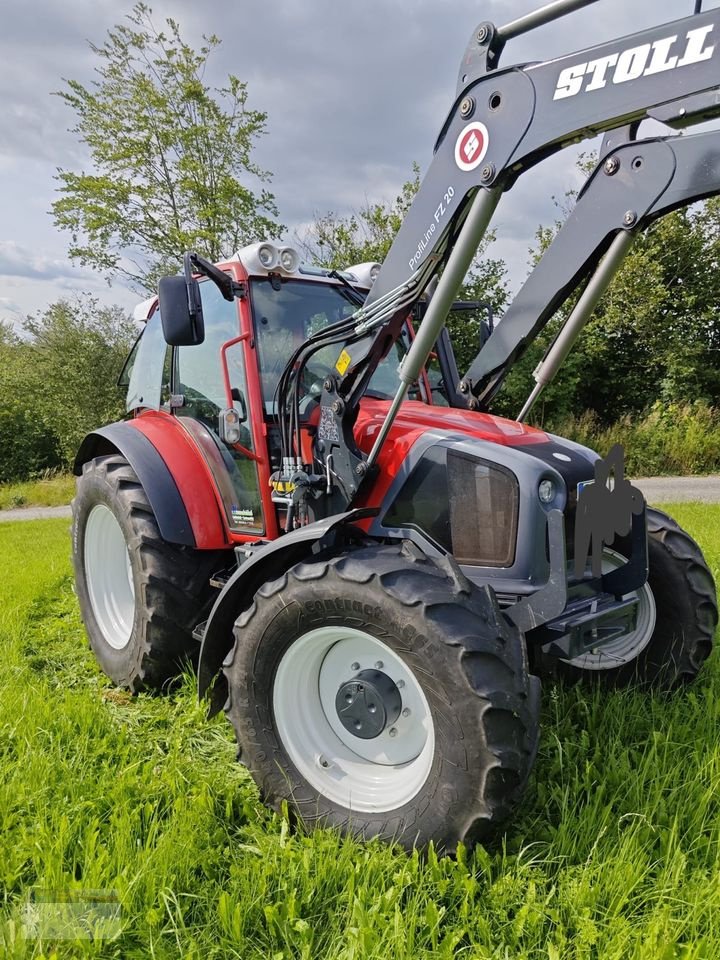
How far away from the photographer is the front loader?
79.4 inches

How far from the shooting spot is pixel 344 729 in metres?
2.43

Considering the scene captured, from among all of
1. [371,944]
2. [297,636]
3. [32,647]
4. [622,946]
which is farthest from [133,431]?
[622,946]

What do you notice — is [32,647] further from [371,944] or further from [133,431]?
[371,944]

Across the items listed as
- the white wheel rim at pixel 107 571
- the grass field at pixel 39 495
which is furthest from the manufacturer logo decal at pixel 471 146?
the grass field at pixel 39 495

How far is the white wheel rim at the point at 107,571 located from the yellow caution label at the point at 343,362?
1852 mm

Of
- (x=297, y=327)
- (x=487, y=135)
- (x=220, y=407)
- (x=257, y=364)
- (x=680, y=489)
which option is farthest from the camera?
(x=680, y=489)

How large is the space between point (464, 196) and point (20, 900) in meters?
2.57

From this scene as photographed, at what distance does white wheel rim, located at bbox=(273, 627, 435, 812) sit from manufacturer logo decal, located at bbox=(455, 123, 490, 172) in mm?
1648

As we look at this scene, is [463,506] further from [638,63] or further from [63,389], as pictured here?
[63,389]

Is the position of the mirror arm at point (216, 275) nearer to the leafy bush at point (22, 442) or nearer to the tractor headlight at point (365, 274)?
the tractor headlight at point (365, 274)

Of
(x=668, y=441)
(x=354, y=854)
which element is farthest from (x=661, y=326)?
(x=354, y=854)

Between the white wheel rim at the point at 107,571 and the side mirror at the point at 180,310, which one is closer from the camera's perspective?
the side mirror at the point at 180,310

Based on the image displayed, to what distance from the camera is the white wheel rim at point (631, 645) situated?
310 centimetres

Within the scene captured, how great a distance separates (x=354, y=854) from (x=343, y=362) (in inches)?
70.4
